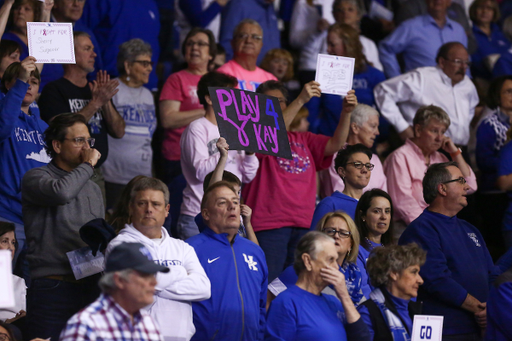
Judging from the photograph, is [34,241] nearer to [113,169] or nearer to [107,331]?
[107,331]

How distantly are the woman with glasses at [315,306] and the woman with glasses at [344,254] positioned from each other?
0.45 meters

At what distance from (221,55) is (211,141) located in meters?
2.32

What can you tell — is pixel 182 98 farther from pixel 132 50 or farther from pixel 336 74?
pixel 336 74

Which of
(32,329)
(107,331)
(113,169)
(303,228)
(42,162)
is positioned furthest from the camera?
(113,169)

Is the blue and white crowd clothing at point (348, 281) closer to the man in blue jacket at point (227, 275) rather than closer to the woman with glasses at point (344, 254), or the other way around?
the woman with glasses at point (344, 254)

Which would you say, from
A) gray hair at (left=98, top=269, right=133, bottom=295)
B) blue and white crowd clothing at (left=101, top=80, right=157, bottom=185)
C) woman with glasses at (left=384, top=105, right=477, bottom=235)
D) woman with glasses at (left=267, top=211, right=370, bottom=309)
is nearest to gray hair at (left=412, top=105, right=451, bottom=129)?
woman with glasses at (left=384, top=105, right=477, bottom=235)

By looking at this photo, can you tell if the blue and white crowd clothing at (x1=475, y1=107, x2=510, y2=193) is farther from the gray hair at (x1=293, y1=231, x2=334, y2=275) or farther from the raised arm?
the gray hair at (x1=293, y1=231, x2=334, y2=275)

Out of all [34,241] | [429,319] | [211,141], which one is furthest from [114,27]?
[429,319]

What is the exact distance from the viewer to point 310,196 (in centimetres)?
543

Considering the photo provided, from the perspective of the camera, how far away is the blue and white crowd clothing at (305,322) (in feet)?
11.5

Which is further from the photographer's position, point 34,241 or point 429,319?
point 34,241

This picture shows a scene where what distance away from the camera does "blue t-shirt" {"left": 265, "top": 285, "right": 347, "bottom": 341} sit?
350 centimetres

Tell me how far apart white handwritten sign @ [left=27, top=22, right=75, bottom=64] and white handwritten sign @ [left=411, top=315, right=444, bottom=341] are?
2.67 m

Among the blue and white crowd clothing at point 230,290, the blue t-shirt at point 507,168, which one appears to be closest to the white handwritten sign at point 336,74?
the blue and white crowd clothing at point 230,290
